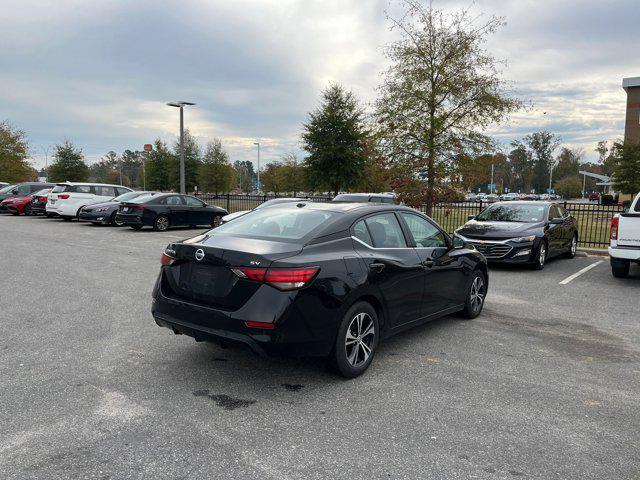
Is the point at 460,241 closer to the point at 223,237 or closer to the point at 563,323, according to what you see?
the point at 563,323

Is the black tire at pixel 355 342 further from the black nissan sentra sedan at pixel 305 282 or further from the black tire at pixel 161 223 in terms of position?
the black tire at pixel 161 223

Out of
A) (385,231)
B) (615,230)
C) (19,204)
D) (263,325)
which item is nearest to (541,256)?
(615,230)

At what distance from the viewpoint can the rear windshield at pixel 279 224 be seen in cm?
449

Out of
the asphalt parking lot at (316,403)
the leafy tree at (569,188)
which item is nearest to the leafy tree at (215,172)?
the asphalt parking lot at (316,403)

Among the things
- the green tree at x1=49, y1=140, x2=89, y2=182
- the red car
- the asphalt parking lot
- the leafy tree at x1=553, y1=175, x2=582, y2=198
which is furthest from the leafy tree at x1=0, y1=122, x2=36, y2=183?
the leafy tree at x1=553, y1=175, x2=582, y2=198

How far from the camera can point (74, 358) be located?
472 centimetres

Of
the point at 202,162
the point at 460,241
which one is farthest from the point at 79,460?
the point at 202,162

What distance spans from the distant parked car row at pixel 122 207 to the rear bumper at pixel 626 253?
521 inches

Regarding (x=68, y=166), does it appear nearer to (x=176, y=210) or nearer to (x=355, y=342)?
(x=176, y=210)

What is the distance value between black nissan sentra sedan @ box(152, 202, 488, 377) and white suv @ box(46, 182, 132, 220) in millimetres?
19154

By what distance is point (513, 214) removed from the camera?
38.5 feet

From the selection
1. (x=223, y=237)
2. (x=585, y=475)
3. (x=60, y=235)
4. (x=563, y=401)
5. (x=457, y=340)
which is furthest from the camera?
(x=60, y=235)

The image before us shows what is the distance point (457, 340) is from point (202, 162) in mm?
43982

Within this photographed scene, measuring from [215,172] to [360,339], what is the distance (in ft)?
141
